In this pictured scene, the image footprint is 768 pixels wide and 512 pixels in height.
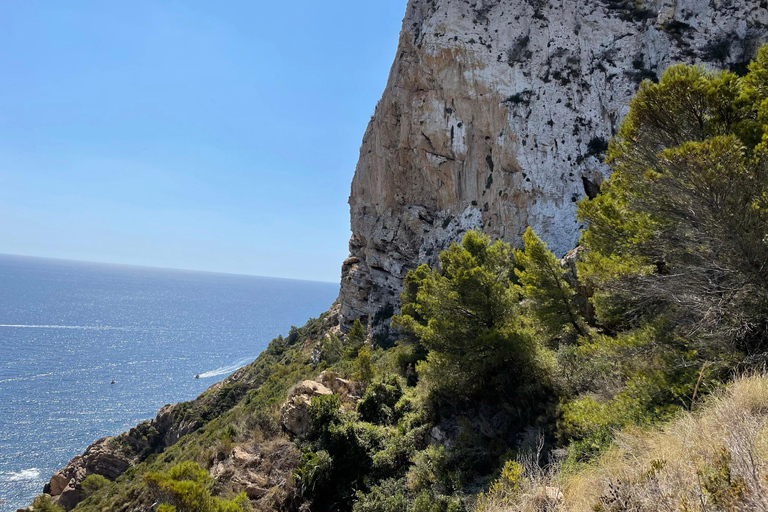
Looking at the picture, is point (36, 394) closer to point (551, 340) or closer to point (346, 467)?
point (346, 467)

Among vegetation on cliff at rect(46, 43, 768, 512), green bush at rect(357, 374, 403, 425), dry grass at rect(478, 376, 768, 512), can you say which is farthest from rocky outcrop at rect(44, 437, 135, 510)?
dry grass at rect(478, 376, 768, 512)

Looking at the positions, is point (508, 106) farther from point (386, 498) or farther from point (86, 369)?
point (86, 369)

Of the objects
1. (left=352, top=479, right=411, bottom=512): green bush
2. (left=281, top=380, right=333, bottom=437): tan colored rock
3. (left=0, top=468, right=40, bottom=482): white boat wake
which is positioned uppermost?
(left=281, top=380, right=333, bottom=437): tan colored rock

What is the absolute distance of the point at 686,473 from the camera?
289cm

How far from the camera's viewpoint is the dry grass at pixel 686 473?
8.03ft

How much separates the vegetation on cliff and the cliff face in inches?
702

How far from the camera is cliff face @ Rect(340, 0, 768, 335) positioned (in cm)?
2728

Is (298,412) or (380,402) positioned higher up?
(380,402)

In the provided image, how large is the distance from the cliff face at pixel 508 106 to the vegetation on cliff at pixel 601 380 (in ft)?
58.5

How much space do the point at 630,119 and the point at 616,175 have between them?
131 cm

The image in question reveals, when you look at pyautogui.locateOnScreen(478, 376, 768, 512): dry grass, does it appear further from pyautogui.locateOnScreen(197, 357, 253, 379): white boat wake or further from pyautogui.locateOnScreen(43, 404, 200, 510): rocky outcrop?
pyautogui.locateOnScreen(197, 357, 253, 379): white boat wake

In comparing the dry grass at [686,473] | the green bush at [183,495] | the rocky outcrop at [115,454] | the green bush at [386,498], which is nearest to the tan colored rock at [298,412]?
the green bush at [386,498]

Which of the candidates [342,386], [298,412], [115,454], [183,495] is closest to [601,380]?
[298,412]

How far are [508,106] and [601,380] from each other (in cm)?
2786
